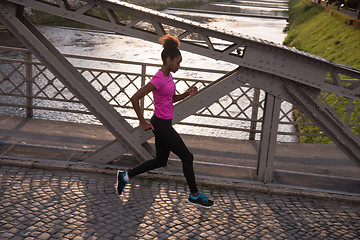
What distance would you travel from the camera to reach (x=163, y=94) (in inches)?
218

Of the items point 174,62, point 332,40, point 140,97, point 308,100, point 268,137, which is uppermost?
point 174,62

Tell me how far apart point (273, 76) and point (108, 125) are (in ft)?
7.13

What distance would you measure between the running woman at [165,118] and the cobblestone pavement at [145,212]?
0.74 feet

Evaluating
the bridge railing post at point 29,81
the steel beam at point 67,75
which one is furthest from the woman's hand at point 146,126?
the bridge railing post at point 29,81

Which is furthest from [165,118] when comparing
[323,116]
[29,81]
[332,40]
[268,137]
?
[332,40]

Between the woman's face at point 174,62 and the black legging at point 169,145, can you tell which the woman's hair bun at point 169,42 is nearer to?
the woman's face at point 174,62

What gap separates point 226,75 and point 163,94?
3.97 feet

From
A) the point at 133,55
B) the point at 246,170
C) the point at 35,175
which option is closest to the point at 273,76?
the point at 246,170

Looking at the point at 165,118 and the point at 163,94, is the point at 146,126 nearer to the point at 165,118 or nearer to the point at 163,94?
the point at 165,118

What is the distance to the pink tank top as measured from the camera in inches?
216

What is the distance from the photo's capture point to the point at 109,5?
6.07 metres

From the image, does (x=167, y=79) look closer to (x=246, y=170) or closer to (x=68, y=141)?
(x=246, y=170)

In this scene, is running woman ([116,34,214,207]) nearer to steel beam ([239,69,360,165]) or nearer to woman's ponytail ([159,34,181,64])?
woman's ponytail ([159,34,181,64])

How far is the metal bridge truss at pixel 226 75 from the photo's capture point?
603cm
